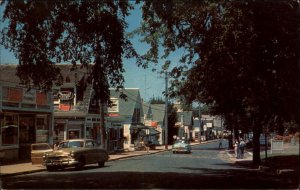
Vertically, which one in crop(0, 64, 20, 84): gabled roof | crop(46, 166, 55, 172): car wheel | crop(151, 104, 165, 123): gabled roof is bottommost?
crop(46, 166, 55, 172): car wheel

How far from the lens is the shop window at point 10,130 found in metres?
29.4

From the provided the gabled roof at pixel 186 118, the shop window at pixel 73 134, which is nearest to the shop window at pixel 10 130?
the shop window at pixel 73 134

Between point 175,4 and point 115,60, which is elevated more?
point 175,4

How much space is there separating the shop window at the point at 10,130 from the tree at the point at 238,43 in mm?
13058

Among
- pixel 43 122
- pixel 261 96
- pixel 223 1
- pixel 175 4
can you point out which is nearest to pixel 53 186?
pixel 175 4

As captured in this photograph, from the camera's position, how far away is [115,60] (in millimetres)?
17172

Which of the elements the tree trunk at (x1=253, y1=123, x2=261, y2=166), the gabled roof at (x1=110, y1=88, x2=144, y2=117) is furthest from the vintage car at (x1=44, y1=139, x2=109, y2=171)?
the gabled roof at (x1=110, y1=88, x2=144, y2=117)

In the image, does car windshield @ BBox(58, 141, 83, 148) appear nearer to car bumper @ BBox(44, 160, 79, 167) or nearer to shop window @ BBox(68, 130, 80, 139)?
car bumper @ BBox(44, 160, 79, 167)

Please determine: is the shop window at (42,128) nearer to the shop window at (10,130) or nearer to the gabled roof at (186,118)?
the shop window at (10,130)

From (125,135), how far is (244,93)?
39036mm

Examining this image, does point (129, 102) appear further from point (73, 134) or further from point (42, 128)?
point (42, 128)

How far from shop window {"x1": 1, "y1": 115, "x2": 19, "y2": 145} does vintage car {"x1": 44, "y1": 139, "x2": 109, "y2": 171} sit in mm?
5988

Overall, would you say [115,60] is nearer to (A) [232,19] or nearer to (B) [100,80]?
(B) [100,80]

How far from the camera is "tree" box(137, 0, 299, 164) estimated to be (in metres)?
16.9
